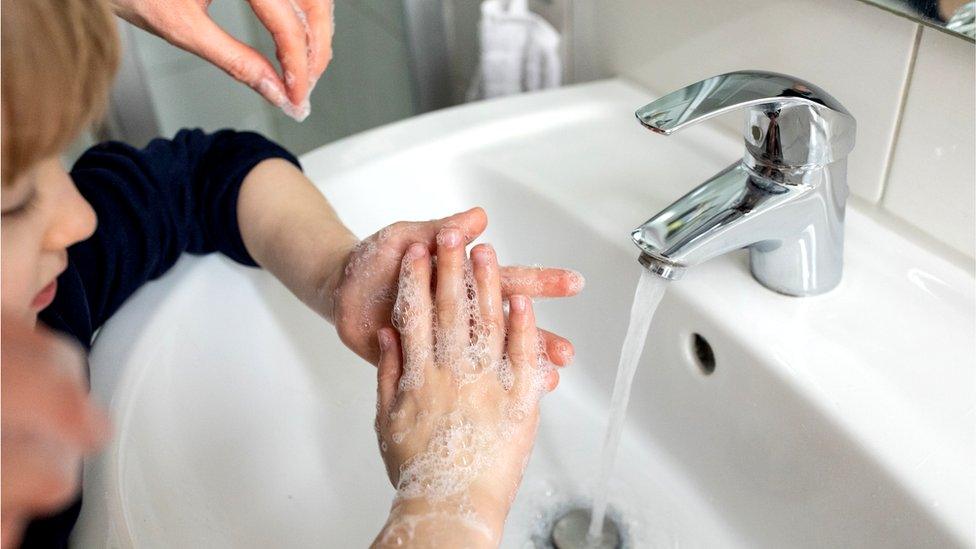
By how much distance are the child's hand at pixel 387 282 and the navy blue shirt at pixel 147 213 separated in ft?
0.39

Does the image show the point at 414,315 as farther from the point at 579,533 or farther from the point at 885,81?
the point at 885,81

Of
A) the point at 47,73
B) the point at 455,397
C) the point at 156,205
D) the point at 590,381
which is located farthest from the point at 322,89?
the point at 47,73

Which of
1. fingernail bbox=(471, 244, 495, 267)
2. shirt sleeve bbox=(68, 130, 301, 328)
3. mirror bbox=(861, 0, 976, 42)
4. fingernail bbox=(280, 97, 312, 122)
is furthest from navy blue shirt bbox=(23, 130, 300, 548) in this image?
mirror bbox=(861, 0, 976, 42)

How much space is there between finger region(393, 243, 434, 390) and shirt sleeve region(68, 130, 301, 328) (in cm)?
17

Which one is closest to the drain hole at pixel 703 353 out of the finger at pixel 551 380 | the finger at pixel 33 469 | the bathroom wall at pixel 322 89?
the finger at pixel 551 380

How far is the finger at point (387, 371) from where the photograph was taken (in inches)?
18.5

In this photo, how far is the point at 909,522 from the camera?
1.33 ft

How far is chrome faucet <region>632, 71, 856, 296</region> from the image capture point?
0.43 m

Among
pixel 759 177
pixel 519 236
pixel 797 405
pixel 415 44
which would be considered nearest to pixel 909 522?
pixel 797 405

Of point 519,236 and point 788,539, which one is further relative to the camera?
point 519,236

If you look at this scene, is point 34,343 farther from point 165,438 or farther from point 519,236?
point 519,236

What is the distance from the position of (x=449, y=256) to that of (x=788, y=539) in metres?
0.26

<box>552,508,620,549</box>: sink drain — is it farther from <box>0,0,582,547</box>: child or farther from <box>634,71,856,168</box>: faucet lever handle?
<box>634,71,856,168</box>: faucet lever handle

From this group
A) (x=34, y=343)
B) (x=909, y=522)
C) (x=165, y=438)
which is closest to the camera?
(x=34, y=343)
